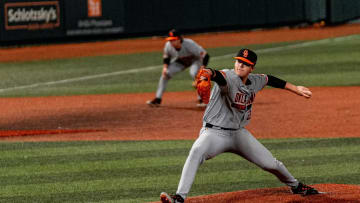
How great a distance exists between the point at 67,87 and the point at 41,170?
30.1 ft

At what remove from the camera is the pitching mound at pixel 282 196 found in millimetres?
7484

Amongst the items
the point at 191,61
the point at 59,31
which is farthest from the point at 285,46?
the point at 191,61

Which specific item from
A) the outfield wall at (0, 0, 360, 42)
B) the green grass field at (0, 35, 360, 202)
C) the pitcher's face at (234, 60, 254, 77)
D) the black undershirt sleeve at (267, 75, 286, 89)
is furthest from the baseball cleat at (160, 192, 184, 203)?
the outfield wall at (0, 0, 360, 42)

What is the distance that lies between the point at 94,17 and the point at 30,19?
2244 millimetres

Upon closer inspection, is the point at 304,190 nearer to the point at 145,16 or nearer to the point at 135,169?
the point at 135,169

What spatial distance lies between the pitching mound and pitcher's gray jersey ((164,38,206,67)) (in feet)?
23.8

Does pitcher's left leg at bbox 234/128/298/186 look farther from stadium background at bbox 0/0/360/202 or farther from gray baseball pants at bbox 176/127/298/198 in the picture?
stadium background at bbox 0/0/360/202

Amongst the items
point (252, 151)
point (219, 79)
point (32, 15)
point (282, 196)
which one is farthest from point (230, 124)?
point (32, 15)

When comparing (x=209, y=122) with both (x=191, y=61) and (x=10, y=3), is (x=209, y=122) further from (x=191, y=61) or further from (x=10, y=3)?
(x=10, y=3)

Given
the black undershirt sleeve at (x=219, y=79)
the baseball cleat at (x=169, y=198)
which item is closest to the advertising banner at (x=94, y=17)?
the black undershirt sleeve at (x=219, y=79)

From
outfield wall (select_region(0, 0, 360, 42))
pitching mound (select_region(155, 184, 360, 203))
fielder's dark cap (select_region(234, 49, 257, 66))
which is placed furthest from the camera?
outfield wall (select_region(0, 0, 360, 42))

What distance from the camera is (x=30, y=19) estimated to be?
83.3 ft

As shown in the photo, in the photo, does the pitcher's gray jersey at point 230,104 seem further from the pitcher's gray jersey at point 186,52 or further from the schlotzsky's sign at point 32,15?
Answer: the schlotzsky's sign at point 32,15

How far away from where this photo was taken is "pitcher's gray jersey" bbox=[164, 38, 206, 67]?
49.0ft
